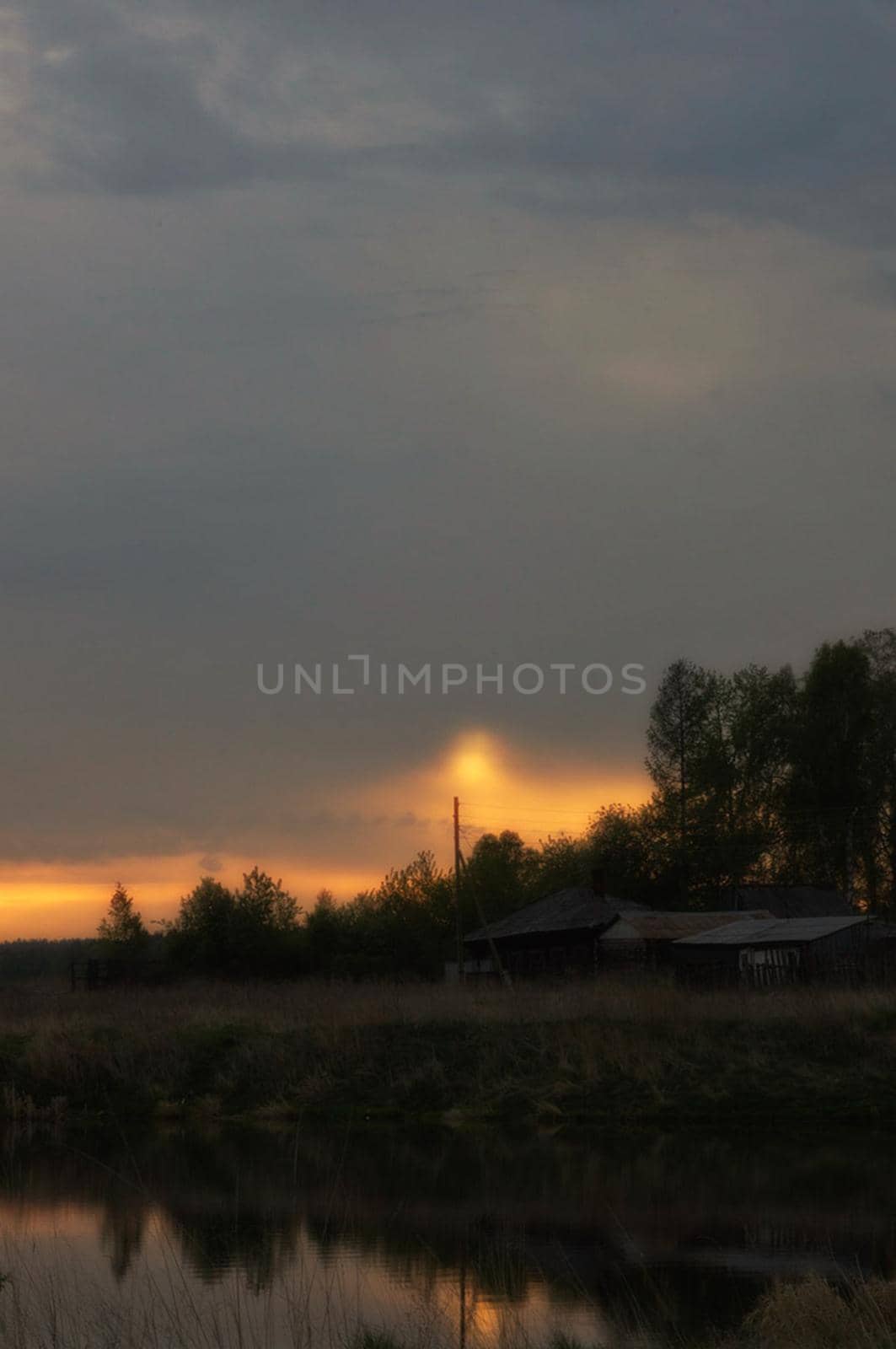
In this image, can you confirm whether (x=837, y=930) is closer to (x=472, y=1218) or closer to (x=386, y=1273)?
(x=472, y=1218)

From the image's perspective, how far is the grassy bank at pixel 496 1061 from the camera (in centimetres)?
3195

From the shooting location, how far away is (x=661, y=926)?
62.3m

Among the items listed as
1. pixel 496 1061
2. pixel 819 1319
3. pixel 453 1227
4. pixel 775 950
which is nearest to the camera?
pixel 819 1319

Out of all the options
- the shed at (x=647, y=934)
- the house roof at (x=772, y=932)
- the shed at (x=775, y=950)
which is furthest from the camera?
the shed at (x=647, y=934)

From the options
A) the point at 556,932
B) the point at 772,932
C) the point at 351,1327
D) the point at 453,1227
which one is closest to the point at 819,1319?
the point at 351,1327

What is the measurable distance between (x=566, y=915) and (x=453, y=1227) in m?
44.7

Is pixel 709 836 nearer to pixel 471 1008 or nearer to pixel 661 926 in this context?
pixel 661 926

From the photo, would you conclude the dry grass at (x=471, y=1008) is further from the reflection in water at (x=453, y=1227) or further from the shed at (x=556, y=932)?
the shed at (x=556, y=932)

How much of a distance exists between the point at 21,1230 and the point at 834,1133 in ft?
50.7

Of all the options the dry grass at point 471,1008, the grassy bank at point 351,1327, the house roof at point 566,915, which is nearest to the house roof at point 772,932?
the house roof at point 566,915

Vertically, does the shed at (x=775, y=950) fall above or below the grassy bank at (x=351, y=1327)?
above

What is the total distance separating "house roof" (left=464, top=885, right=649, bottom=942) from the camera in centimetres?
6284

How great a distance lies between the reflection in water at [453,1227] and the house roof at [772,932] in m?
26.7

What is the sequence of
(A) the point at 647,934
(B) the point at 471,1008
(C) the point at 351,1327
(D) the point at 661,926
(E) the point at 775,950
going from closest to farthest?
1. (C) the point at 351,1327
2. (B) the point at 471,1008
3. (E) the point at 775,950
4. (A) the point at 647,934
5. (D) the point at 661,926
